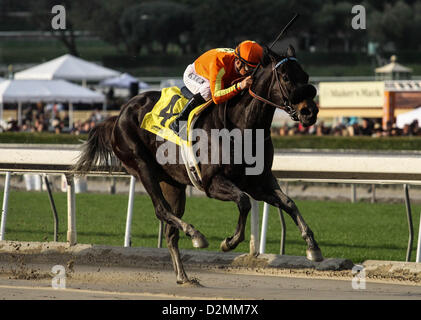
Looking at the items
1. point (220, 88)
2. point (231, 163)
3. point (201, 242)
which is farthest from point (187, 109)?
point (201, 242)

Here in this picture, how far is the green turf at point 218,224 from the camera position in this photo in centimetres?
914

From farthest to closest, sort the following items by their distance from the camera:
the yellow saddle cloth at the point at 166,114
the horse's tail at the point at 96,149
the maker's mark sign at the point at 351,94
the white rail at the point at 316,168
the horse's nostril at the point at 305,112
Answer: the maker's mark sign at the point at 351,94, the horse's tail at the point at 96,149, the white rail at the point at 316,168, the yellow saddle cloth at the point at 166,114, the horse's nostril at the point at 305,112

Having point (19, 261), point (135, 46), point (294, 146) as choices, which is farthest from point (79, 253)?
point (135, 46)

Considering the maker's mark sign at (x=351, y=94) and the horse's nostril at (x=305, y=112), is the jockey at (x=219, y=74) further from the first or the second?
the maker's mark sign at (x=351, y=94)

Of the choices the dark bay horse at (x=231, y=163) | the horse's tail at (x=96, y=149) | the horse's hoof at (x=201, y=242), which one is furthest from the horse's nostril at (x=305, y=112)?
the horse's tail at (x=96, y=149)

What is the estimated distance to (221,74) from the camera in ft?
20.1

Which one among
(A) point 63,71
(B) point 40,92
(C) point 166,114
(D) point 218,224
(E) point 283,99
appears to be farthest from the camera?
(A) point 63,71

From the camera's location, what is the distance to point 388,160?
268 inches

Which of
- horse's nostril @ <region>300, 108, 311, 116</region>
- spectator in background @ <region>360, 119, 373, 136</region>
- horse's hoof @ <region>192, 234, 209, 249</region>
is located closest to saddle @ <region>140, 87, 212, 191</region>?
horse's hoof @ <region>192, 234, 209, 249</region>

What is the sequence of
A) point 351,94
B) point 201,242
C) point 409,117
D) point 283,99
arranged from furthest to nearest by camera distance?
point 351,94
point 409,117
point 201,242
point 283,99

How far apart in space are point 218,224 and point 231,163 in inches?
199

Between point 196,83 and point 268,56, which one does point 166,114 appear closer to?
point 196,83

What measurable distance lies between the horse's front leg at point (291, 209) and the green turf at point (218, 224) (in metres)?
2.36
